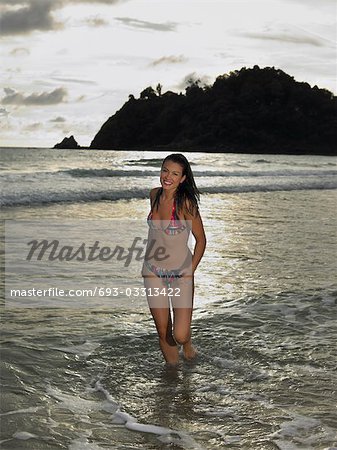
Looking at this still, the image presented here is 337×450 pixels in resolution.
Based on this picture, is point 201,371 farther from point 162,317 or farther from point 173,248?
point 173,248

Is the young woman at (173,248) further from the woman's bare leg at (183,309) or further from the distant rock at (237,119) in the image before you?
the distant rock at (237,119)

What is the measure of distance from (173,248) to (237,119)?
332 feet

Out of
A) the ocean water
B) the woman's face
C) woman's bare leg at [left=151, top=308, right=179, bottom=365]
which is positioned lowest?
the ocean water

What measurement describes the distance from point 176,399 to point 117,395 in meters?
0.43

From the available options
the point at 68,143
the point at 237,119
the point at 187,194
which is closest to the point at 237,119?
the point at 237,119

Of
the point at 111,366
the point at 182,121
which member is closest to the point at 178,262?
the point at 111,366

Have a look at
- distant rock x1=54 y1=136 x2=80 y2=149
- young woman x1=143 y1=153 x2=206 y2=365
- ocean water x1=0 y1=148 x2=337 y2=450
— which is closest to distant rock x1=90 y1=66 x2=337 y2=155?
distant rock x1=54 y1=136 x2=80 y2=149

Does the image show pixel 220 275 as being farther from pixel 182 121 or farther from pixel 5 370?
pixel 182 121

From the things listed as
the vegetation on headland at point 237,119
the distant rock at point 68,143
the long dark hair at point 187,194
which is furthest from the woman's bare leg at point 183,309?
the distant rock at point 68,143

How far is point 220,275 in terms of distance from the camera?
28.1 ft

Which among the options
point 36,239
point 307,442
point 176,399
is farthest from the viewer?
point 36,239

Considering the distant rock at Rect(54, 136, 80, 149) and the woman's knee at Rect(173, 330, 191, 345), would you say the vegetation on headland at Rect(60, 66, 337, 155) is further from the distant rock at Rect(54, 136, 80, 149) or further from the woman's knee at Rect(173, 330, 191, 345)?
the woman's knee at Rect(173, 330, 191, 345)

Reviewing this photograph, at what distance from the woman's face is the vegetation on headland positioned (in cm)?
9092

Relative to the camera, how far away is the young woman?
498 cm
